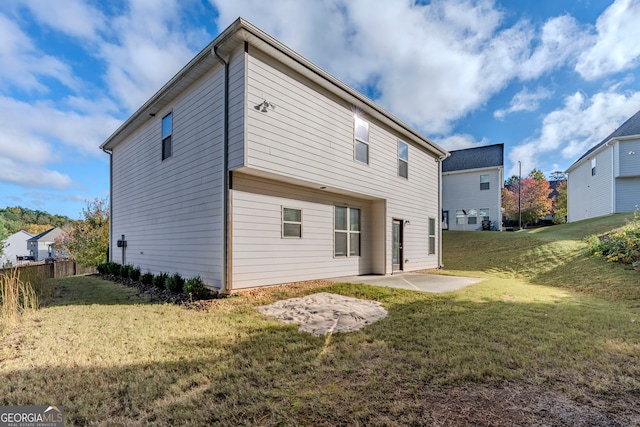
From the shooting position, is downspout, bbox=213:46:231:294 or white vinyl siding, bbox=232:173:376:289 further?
white vinyl siding, bbox=232:173:376:289

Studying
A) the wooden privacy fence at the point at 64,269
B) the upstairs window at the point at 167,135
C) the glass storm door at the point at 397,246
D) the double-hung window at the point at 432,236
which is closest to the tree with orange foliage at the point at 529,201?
the double-hung window at the point at 432,236

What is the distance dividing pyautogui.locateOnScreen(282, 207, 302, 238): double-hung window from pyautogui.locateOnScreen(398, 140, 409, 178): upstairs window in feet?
16.2

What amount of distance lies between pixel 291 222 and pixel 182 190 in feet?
10.1

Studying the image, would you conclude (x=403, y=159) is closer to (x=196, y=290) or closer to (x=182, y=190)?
(x=182, y=190)

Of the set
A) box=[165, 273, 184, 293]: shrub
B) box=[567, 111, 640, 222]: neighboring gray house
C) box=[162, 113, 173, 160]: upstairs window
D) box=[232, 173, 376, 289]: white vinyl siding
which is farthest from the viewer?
box=[567, 111, 640, 222]: neighboring gray house

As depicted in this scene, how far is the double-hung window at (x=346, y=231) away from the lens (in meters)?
9.04

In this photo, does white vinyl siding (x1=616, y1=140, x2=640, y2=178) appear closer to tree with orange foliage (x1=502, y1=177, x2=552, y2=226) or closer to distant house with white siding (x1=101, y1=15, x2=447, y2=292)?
tree with orange foliage (x1=502, y1=177, x2=552, y2=226)

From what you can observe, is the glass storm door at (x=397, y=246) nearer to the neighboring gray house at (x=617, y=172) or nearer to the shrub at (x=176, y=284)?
the shrub at (x=176, y=284)

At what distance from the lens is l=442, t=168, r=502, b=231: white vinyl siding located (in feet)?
68.2

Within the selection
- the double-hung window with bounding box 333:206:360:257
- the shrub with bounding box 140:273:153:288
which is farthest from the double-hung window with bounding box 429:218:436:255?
the shrub with bounding box 140:273:153:288

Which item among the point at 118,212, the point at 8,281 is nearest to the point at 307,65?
the point at 8,281

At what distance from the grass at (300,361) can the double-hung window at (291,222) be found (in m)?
2.06

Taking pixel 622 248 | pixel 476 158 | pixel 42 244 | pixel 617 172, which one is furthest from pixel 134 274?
pixel 42 244

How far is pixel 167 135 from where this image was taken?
877cm
